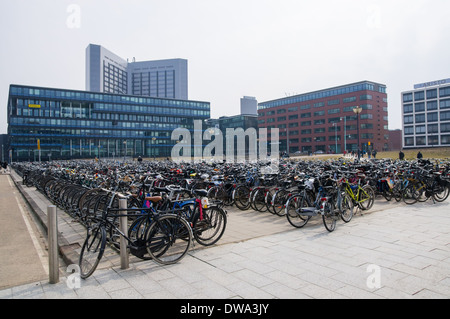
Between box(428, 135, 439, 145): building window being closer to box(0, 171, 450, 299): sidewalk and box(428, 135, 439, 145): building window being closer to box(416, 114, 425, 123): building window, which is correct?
box(416, 114, 425, 123): building window

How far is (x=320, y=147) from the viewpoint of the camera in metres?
85.9

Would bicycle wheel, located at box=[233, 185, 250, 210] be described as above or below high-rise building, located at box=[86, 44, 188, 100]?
below

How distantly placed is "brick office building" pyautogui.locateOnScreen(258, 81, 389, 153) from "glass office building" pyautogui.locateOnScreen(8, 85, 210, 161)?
29705 millimetres

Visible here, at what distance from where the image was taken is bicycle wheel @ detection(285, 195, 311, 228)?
664 centimetres

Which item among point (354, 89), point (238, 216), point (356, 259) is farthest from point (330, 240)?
point (354, 89)

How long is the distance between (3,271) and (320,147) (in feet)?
284

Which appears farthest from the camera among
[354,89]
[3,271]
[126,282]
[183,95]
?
[183,95]

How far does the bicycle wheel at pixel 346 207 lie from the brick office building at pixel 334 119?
67019mm

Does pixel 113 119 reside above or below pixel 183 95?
below

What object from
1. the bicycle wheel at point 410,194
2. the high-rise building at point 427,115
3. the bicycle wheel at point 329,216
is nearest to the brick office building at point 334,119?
the high-rise building at point 427,115

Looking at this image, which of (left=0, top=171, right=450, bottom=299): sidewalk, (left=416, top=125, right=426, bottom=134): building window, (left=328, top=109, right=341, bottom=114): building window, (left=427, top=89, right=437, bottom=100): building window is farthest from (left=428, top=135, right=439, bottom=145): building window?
(left=0, top=171, right=450, bottom=299): sidewalk

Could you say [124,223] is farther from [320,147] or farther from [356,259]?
[320,147]

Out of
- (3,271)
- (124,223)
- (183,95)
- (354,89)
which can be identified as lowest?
(3,271)
